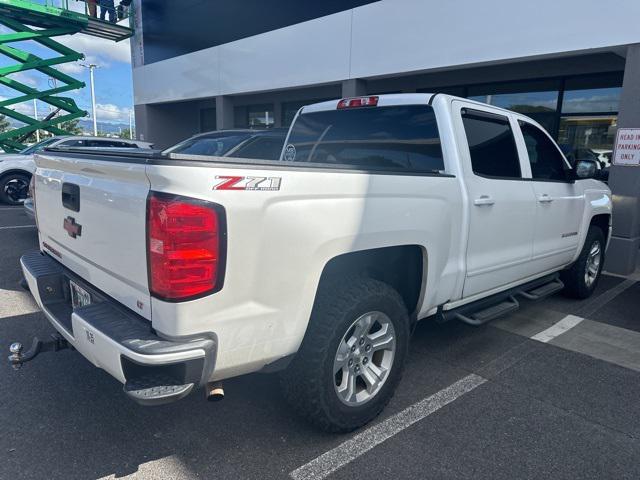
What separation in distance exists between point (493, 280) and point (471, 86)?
767cm

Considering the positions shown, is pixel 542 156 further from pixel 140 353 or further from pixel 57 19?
pixel 57 19

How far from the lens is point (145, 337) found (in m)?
2.07

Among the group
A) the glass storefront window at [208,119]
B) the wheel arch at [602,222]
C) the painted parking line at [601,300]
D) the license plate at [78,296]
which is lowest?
the painted parking line at [601,300]

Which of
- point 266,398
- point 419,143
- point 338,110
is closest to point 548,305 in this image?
point 419,143

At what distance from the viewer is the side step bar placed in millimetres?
3346

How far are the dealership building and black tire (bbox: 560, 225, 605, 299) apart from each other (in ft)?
5.63

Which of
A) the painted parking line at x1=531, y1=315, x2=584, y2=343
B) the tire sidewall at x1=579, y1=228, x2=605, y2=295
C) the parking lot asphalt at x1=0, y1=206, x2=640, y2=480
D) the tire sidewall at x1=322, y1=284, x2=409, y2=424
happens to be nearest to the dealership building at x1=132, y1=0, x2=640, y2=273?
the tire sidewall at x1=579, y1=228, x2=605, y2=295

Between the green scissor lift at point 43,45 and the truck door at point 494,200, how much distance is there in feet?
61.0

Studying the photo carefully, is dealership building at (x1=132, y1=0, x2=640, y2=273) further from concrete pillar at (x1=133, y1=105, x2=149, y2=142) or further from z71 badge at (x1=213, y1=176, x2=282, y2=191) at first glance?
z71 badge at (x1=213, y1=176, x2=282, y2=191)

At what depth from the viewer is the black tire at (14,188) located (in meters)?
10.6

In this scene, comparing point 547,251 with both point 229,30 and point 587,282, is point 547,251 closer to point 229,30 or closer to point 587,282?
point 587,282

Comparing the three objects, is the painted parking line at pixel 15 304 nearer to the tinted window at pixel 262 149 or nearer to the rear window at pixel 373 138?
the rear window at pixel 373 138

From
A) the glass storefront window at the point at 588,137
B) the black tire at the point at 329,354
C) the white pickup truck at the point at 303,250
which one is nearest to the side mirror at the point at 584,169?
the white pickup truck at the point at 303,250

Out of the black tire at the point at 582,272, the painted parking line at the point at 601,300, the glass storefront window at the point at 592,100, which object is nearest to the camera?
the painted parking line at the point at 601,300
